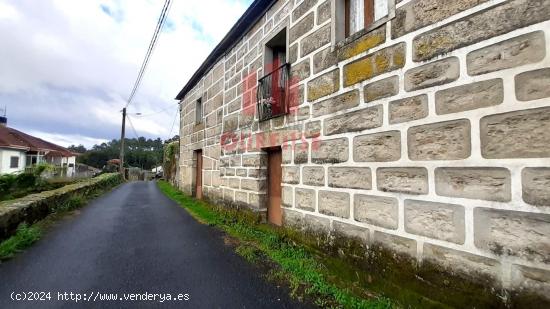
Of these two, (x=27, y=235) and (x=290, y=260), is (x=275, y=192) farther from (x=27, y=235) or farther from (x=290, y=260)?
(x=27, y=235)

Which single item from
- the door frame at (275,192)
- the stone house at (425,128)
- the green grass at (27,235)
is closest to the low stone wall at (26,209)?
the green grass at (27,235)

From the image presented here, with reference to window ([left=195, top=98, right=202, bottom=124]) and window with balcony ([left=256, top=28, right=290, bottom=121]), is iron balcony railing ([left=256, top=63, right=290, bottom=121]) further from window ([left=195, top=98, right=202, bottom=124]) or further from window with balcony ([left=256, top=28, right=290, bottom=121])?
window ([left=195, top=98, right=202, bottom=124])

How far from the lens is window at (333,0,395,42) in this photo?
10.1 feet

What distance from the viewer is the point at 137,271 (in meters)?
3.30

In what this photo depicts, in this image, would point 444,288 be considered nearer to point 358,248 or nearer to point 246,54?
point 358,248

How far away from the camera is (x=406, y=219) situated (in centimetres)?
Result: 255

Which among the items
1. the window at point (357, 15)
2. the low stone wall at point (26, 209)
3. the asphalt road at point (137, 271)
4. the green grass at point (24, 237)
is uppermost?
the window at point (357, 15)

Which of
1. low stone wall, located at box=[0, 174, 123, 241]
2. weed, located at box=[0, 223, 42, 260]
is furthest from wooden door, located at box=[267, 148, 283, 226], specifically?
low stone wall, located at box=[0, 174, 123, 241]

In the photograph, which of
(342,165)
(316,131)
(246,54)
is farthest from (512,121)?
(246,54)

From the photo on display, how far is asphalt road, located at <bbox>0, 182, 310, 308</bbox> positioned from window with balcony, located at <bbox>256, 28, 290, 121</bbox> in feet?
7.93

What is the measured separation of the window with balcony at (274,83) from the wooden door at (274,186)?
2.47 feet

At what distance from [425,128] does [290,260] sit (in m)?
2.23

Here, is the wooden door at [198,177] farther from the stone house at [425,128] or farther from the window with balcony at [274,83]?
the stone house at [425,128]

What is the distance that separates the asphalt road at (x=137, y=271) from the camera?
8.64 ft
